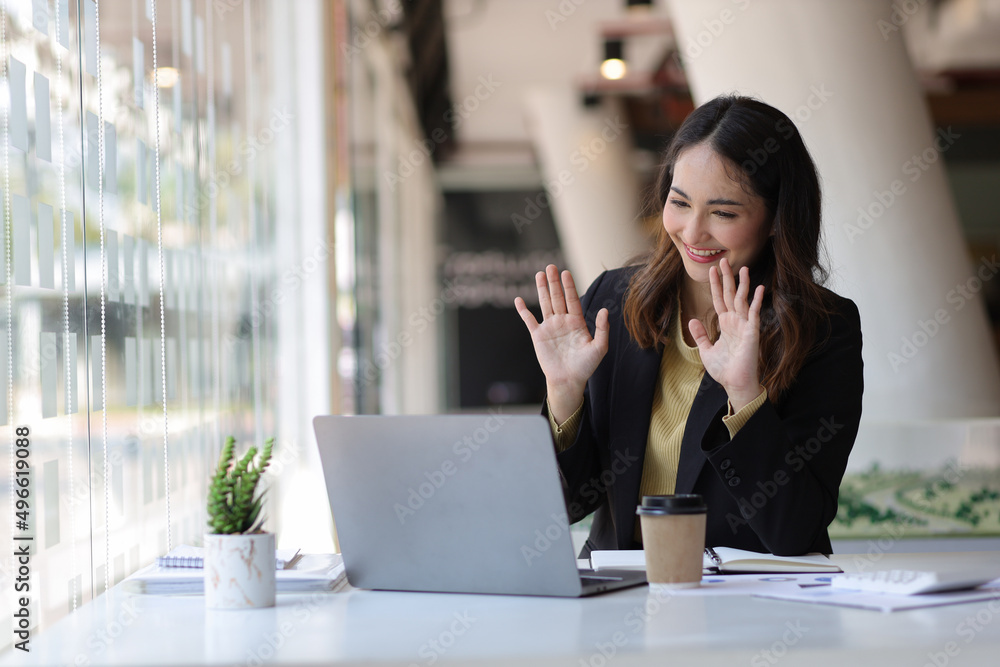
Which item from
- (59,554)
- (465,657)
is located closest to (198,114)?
(59,554)

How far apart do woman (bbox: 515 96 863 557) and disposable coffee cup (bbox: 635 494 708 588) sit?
28 cm

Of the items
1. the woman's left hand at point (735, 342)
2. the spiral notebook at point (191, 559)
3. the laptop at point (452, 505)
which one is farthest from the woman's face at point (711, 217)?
the spiral notebook at point (191, 559)

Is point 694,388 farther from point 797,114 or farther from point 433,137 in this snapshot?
point 433,137

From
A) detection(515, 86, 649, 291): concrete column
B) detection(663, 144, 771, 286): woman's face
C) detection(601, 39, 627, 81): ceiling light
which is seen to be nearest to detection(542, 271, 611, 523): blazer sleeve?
detection(663, 144, 771, 286): woman's face

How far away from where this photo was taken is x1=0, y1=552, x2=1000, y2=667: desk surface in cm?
99

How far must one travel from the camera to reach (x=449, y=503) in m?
1.25

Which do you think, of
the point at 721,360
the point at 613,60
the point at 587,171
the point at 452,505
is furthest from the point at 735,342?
the point at 587,171

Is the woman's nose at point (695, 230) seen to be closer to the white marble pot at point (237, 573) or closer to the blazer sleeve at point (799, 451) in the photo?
the blazer sleeve at point (799, 451)

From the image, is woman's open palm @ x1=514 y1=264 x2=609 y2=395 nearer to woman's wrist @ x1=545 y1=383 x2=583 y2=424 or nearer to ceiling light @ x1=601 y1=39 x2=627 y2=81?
woman's wrist @ x1=545 y1=383 x2=583 y2=424

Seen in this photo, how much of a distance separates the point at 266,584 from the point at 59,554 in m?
0.47

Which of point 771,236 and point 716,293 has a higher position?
point 771,236

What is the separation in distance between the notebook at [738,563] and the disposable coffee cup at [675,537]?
10 centimetres

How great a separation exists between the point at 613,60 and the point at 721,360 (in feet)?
19.6

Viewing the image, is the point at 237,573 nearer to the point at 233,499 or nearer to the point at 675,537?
the point at 233,499
